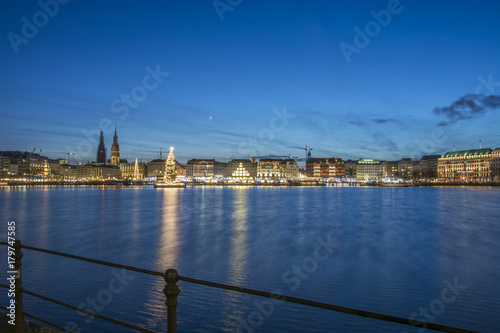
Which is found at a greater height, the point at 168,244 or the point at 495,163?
the point at 495,163

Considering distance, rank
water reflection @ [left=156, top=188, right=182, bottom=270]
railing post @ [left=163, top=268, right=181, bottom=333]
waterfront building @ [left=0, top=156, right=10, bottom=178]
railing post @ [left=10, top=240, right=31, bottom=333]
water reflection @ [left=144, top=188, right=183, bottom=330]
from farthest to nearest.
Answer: waterfront building @ [left=0, top=156, right=10, bottom=178] < water reflection @ [left=156, top=188, right=182, bottom=270] < water reflection @ [left=144, top=188, right=183, bottom=330] < railing post @ [left=10, top=240, right=31, bottom=333] < railing post @ [left=163, top=268, right=181, bottom=333]

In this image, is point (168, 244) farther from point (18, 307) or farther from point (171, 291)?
point (171, 291)

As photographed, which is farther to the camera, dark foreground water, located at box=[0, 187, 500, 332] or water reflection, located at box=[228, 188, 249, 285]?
water reflection, located at box=[228, 188, 249, 285]

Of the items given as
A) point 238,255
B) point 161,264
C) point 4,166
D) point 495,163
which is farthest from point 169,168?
point 495,163

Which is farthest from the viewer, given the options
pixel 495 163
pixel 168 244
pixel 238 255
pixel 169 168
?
pixel 495 163

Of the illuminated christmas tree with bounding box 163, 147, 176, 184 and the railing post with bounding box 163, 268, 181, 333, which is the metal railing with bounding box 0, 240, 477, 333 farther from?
the illuminated christmas tree with bounding box 163, 147, 176, 184

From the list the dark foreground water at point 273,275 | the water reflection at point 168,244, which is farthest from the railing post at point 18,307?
the water reflection at point 168,244

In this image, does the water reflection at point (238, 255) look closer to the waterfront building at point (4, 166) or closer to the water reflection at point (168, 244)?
the water reflection at point (168, 244)

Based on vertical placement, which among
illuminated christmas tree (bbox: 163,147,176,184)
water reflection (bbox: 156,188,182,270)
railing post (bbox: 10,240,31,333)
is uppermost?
illuminated christmas tree (bbox: 163,147,176,184)

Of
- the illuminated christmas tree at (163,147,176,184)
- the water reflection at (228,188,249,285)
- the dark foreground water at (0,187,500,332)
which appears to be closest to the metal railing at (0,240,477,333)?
the dark foreground water at (0,187,500,332)

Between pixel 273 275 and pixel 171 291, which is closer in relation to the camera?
pixel 171 291

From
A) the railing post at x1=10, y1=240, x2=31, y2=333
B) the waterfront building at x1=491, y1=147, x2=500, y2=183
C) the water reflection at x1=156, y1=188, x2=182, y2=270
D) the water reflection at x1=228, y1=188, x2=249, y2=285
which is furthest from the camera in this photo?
the waterfront building at x1=491, y1=147, x2=500, y2=183

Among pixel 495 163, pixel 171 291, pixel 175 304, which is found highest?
pixel 495 163

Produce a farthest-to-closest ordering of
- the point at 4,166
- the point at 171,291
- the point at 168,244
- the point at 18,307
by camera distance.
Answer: the point at 4,166 → the point at 168,244 → the point at 18,307 → the point at 171,291
